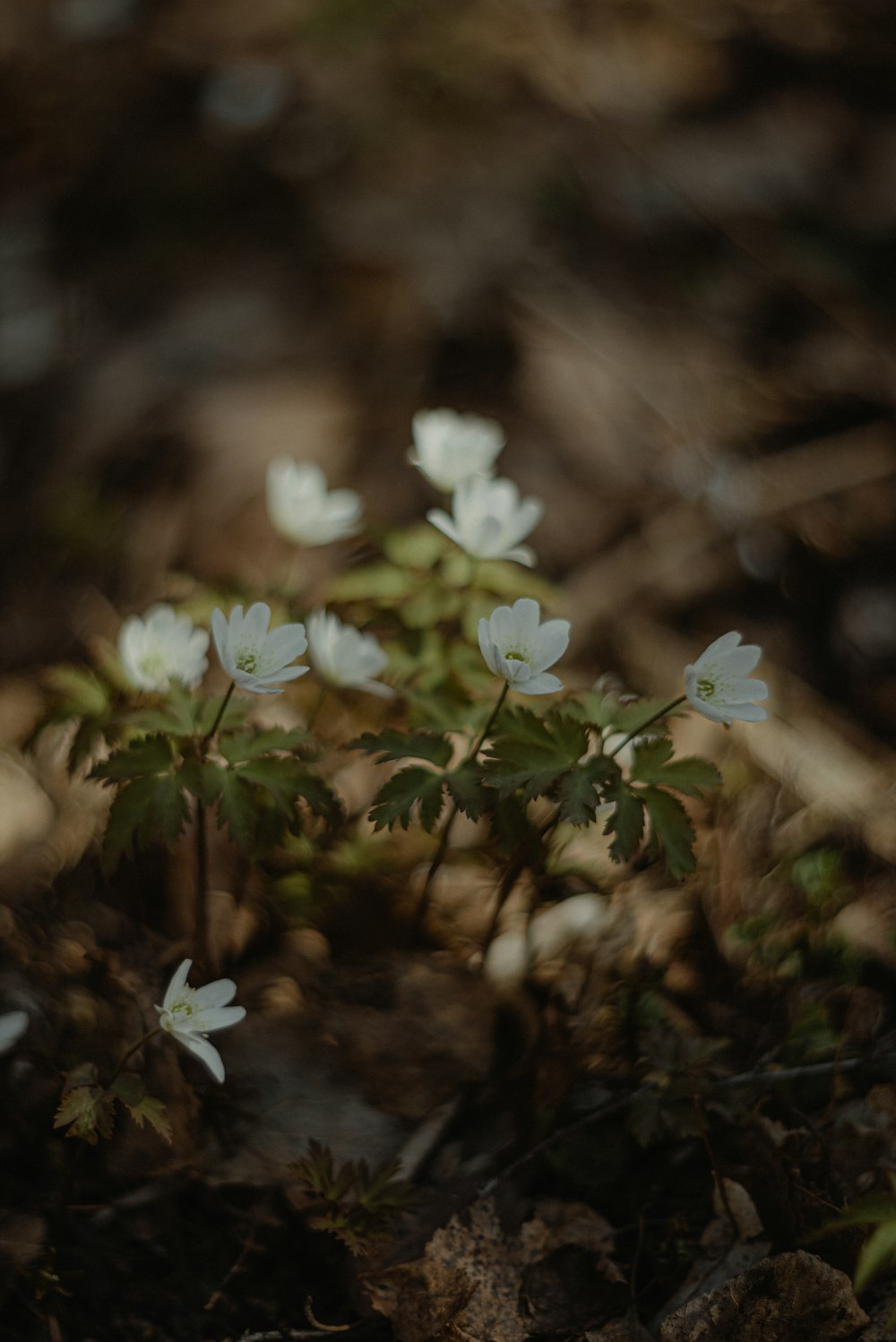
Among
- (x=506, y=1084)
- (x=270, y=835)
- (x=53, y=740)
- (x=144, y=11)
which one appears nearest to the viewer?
(x=270, y=835)

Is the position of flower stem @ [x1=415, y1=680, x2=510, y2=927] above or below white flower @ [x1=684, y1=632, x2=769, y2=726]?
below

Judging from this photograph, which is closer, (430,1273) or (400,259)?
(430,1273)

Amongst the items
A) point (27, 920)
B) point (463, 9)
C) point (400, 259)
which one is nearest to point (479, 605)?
point (27, 920)

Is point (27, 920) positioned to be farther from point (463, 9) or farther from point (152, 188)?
point (463, 9)

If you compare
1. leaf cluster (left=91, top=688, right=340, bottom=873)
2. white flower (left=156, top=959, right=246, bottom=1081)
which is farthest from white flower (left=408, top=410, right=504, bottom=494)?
white flower (left=156, top=959, right=246, bottom=1081)

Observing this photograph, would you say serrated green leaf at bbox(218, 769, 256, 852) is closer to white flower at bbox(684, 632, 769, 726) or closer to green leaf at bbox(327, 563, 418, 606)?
green leaf at bbox(327, 563, 418, 606)

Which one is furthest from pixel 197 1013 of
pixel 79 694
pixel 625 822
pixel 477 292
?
pixel 477 292

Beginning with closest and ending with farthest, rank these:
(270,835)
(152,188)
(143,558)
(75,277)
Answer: (270,835)
(143,558)
(75,277)
(152,188)

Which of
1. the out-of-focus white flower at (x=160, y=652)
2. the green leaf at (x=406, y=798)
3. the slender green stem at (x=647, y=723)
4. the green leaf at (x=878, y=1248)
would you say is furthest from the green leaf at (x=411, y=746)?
the green leaf at (x=878, y=1248)
